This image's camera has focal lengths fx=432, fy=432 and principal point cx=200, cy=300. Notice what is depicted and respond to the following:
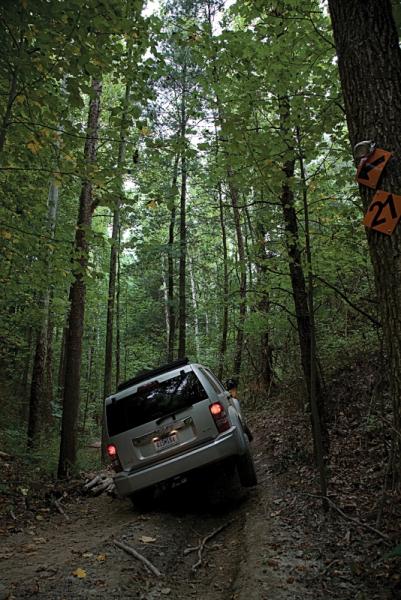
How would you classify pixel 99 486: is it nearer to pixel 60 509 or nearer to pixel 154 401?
pixel 60 509

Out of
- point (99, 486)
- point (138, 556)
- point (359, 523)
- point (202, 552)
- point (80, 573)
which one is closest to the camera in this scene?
point (80, 573)

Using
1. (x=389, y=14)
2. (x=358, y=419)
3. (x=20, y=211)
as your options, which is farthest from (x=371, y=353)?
(x=20, y=211)

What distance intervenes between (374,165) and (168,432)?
4.30 metres

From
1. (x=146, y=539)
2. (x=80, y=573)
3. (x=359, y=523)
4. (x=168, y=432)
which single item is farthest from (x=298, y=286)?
(x=80, y=573)

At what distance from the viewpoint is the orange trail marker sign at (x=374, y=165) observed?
3.35 meters

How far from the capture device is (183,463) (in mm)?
5844

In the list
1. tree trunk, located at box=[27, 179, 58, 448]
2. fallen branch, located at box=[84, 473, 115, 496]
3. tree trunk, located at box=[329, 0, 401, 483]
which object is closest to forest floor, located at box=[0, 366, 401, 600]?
fallen branch, located at box=[84, 473, 115, 496]

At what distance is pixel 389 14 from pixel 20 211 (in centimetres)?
642

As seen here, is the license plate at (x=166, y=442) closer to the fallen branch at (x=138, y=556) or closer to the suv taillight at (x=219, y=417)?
the suv taillight at (x=219, y=417)

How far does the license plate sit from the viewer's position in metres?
5.99

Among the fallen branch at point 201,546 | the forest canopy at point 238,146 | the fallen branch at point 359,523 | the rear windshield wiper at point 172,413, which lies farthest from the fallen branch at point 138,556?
the forest canopy at point 238,146

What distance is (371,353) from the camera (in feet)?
27.8

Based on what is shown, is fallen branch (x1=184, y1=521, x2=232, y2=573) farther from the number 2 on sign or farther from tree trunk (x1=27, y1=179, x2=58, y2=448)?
tree trunk (x1=27, y1=179, x2=58, y2=448)

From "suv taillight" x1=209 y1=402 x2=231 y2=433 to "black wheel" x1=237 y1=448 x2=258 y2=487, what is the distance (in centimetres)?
59
